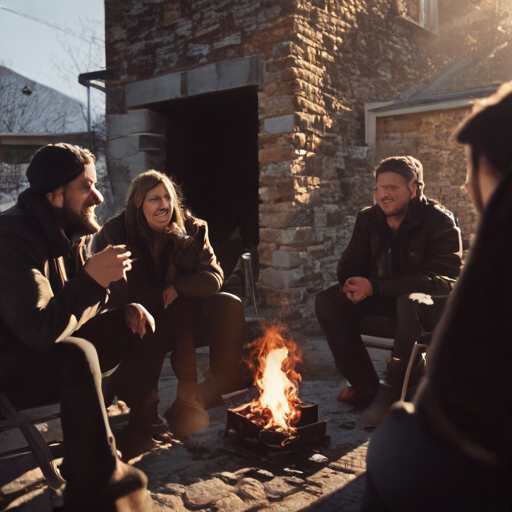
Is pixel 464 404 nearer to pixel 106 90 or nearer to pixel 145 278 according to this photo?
pixel 145 278

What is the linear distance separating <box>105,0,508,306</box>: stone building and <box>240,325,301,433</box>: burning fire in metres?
2.84

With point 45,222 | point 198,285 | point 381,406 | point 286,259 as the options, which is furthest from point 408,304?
point 286,259

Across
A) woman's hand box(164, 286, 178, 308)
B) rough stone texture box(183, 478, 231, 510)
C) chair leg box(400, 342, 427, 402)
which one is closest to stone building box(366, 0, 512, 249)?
chair leg box(400, 342, 427, 402)

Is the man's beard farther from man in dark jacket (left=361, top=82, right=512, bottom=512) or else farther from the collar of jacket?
man in dark jacket (left=361, top=82, right=512, bottom=512)

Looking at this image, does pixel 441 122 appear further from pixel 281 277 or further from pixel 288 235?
pixel 281 277

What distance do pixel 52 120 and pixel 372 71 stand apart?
1487 cm

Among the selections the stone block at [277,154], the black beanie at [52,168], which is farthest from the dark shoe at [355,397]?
the stone block at [277,154]

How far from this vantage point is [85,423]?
6.20 ft

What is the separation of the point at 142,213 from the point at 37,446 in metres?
1.59

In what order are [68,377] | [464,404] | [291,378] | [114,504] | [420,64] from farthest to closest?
[420,64], [291,378], [68,377], [114,504], [464,404]

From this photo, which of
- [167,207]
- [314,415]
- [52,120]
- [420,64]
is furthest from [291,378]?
[52,120]

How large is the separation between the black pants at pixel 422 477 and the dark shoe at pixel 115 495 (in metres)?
1.05

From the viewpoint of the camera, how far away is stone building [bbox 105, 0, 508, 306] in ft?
19.4

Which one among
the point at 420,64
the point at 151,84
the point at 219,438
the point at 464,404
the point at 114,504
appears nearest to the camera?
the point at 464,404
